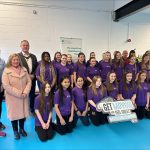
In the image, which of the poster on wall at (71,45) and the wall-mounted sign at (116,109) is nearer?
the wall-mounted sign at (116,109)

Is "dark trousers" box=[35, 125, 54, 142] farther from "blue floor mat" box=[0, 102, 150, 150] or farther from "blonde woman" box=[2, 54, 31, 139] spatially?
"blonde woman" box=[2, 54, 31, 139]

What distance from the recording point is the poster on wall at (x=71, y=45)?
5.89m

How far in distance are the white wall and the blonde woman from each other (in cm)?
291

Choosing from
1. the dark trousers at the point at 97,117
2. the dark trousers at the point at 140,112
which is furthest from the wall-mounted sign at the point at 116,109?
the dark trousers at the point at 140,112

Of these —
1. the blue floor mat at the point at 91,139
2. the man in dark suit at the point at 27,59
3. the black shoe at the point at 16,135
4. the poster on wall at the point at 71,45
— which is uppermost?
the poster on wall at the point at 71,45

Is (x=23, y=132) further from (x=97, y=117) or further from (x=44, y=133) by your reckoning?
(x=97, y=117)

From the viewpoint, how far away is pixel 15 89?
268cm

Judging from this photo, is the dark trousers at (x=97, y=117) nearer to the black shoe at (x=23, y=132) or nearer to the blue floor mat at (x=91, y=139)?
the blue floor mat at (x=91, y=139)

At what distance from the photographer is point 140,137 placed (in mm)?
2990

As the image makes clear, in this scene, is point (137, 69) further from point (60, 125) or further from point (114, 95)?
point (60, 125)

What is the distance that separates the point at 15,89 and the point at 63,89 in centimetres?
83

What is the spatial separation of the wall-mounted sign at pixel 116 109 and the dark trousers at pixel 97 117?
0.47 ft

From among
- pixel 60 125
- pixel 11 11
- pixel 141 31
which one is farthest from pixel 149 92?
pixel 11 11

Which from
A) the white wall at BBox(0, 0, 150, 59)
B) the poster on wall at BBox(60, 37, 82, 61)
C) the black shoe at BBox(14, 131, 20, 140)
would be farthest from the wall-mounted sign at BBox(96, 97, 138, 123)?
the white wall at BBox(0, 0, 150, 59)
